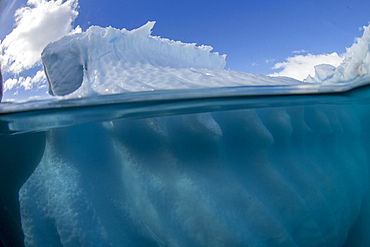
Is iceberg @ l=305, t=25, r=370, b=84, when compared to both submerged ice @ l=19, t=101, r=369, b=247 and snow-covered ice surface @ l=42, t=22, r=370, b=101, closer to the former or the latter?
snow-covered ice surface @ l=42, t=22, r=370, b=101

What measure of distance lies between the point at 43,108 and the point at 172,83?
91 centimetres

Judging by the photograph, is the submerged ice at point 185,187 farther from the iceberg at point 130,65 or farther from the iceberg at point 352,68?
the iceberg at point 352,68

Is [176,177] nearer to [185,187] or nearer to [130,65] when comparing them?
[185,187]

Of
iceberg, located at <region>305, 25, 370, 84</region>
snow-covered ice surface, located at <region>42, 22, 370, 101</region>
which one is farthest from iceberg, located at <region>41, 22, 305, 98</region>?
iceberg, located at <region>305, 25, 370, 84</region>

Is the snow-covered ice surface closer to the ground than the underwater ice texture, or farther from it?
farther from it

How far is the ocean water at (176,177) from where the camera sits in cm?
112

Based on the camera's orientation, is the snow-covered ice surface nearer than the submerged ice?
No

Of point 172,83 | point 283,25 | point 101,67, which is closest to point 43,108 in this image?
point 101,67

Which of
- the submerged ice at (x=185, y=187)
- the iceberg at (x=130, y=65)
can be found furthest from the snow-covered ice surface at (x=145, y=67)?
the submerged ice at (x=185, y=187)

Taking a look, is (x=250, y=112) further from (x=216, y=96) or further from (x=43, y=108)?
(x=43, y=108)

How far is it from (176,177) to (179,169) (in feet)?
0.15

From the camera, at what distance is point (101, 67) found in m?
1.42

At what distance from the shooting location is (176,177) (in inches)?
46.1

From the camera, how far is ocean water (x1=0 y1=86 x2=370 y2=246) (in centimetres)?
112
